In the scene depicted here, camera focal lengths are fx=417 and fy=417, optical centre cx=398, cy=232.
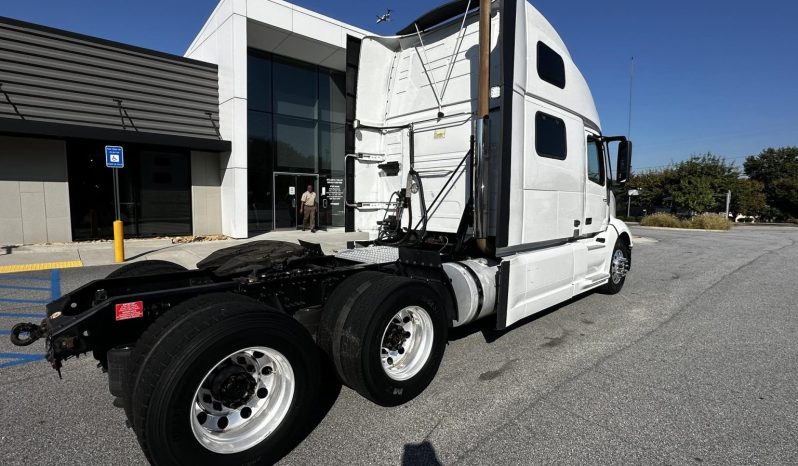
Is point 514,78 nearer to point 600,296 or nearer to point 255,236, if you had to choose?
point 600,296

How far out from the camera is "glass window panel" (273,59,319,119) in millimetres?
15688

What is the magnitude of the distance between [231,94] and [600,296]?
12.3 metres

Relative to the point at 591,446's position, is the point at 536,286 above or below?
above

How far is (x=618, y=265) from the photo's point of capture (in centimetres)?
683

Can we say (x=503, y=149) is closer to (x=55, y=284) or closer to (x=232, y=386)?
(x=232, y=386)

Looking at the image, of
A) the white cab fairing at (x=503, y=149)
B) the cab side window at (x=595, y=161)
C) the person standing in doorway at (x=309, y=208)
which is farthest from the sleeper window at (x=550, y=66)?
the person standing in doorway at (x=309, y=208)

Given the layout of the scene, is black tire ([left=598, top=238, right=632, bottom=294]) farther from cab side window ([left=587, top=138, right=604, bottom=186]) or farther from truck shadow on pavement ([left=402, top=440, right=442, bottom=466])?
truck shadow on pavement ([left=402, top=440, right=442, bottom=466])

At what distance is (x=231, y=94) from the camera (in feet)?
44.3

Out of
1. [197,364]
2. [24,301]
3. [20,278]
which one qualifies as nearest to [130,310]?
[197,364]

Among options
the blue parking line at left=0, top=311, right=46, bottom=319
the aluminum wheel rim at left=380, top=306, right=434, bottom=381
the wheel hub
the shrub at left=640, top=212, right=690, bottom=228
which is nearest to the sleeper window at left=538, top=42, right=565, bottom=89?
the aluminum wheel rim at left=380, top=306, right=434, bottom=381

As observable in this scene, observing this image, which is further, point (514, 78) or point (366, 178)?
point (366, 178)

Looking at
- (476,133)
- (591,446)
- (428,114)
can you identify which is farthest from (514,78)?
(591,446)

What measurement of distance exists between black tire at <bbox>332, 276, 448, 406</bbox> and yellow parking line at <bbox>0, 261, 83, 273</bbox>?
8690 millimetres

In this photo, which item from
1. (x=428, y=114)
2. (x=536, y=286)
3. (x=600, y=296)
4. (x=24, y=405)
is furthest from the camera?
(x=600, y=296)
